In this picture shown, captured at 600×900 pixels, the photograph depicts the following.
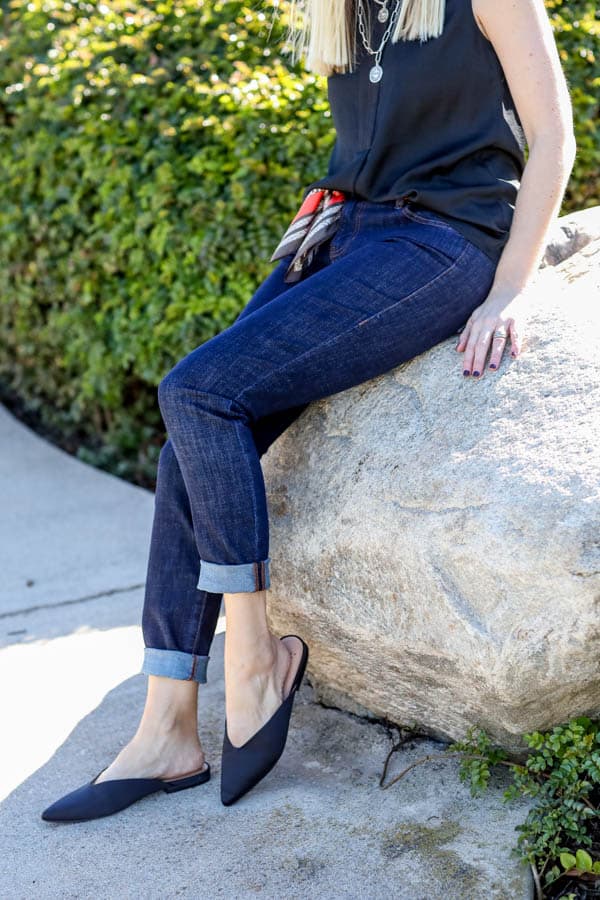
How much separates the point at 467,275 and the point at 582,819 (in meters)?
1.24

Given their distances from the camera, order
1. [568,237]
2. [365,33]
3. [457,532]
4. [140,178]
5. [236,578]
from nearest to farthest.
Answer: [457,532] → [236,578] → [365,33] → [568,237] → [140,178]

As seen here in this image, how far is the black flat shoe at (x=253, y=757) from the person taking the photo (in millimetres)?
2361

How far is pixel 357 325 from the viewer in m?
2.37

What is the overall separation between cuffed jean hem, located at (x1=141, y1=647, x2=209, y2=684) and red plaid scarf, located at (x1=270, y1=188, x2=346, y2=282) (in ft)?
3.35

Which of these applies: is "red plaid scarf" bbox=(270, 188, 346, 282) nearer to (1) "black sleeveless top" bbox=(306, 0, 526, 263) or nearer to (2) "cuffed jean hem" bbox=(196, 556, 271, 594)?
(1) "black sleeveless top" bbox=(306, 0, 526, 263)

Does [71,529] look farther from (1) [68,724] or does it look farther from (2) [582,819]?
(2) [582,819]

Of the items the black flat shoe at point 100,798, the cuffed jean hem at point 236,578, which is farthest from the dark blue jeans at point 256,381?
the black flat shoe at point 100,798

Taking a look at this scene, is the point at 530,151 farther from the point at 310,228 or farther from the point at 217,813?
the point at 217,813

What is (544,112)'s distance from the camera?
7.82ft

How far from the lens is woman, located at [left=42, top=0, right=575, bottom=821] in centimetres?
231

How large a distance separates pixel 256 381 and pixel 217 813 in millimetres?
1009

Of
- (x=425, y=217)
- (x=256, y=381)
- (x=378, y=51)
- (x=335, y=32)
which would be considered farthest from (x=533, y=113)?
(x=256, y=381)

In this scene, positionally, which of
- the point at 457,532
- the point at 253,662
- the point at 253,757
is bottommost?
the point at 253,757

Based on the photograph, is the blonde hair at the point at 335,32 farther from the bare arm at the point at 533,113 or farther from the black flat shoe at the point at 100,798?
the black flat shoe at the point at 100,798
